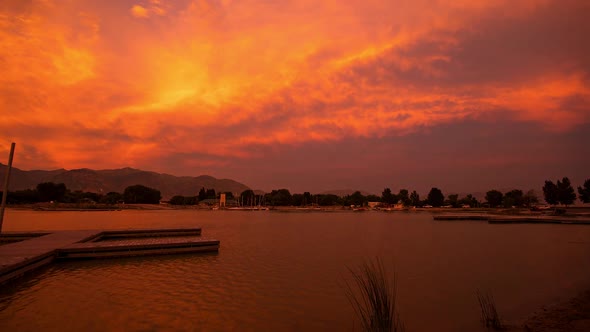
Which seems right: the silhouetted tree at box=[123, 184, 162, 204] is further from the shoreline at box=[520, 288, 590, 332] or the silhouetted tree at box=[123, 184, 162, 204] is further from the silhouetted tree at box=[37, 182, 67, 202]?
the shoreline at box=[520, 288, 590, 332]

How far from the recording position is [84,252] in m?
19.4

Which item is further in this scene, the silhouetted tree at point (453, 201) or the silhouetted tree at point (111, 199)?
the silhouetted tree at point (453, 201)

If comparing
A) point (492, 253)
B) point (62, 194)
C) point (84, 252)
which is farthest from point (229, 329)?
point (62, 194)

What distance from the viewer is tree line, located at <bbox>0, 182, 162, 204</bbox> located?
140125 millimetres

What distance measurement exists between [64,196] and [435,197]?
195768 millimetres

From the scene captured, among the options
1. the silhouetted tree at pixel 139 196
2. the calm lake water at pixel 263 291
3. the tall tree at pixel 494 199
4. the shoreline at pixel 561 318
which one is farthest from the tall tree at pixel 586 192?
the silhouetted tree at pixel 139 196

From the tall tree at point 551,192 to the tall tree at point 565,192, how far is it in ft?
4.70

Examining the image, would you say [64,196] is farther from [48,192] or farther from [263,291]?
[263,291]

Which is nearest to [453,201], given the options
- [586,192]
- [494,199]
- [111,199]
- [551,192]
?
[494,199]

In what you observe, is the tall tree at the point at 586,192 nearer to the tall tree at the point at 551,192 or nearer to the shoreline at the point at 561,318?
the tall tree at the point at 551,192

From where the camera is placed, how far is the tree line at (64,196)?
460 ft

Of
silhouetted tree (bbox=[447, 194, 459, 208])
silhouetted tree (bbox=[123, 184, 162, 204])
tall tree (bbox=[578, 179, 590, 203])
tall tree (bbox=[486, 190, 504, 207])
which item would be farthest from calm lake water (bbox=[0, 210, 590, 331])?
silhouetted tree (bbox=[123, 184, 162, 204])

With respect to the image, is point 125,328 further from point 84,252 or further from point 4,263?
point 84,252

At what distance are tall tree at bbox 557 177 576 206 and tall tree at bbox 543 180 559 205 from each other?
1.43 meters
